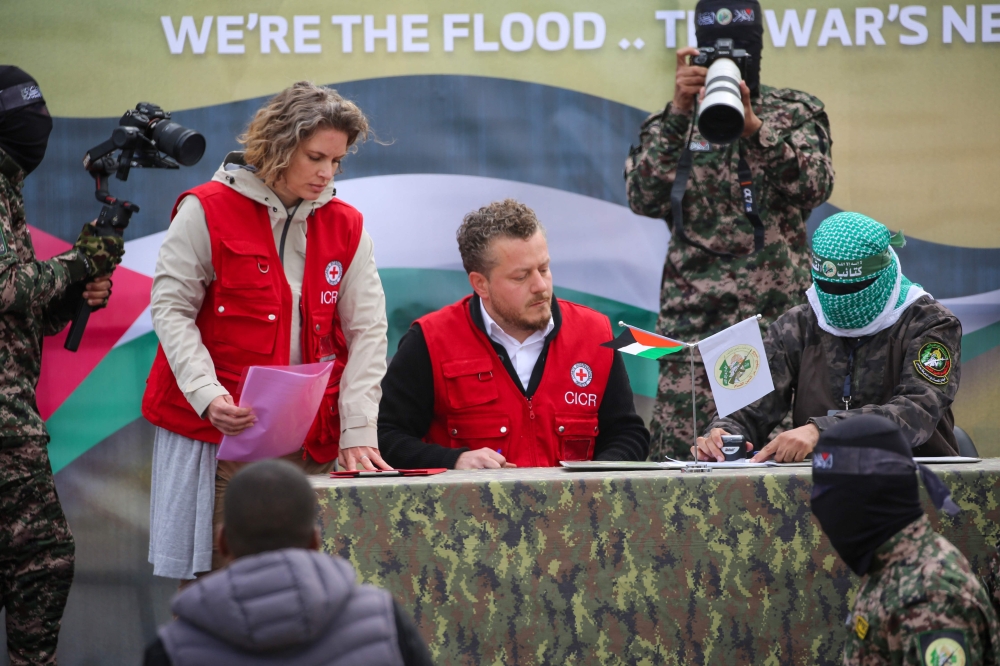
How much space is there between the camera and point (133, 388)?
407 cm

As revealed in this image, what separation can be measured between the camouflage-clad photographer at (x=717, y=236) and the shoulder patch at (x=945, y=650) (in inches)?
73.4

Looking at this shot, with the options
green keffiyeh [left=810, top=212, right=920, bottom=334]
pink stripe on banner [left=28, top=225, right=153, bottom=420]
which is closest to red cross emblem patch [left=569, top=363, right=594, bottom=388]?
green keffiyeh [left=810, top=212, right=920, bottom=334]

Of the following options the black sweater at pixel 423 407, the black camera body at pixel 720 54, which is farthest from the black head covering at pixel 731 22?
the black sweater at pixel 423 407

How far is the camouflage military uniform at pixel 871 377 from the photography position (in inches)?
110

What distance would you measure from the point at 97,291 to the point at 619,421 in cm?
162

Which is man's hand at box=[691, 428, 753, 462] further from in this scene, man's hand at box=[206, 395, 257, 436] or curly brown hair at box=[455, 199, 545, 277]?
man's hand at box=[206, 395, 257, 436]

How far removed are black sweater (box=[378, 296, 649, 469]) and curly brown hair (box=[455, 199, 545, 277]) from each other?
0.13 meters

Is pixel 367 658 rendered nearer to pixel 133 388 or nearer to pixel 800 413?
pixel 800 413

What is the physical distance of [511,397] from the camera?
123 inches

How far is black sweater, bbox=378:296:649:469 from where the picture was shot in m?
3.12

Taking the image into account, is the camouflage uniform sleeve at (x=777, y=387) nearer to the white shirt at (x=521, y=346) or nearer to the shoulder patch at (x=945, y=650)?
the white shirt at (x=521, y=346)

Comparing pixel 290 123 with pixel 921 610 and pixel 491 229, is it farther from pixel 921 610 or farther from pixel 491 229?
pixel 921 610

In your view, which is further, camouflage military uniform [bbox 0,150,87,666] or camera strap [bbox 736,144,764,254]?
camera strap [bbox 736,144,764,254]

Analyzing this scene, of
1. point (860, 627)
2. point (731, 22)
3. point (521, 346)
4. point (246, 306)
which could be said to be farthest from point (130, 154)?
point (860, 627)
